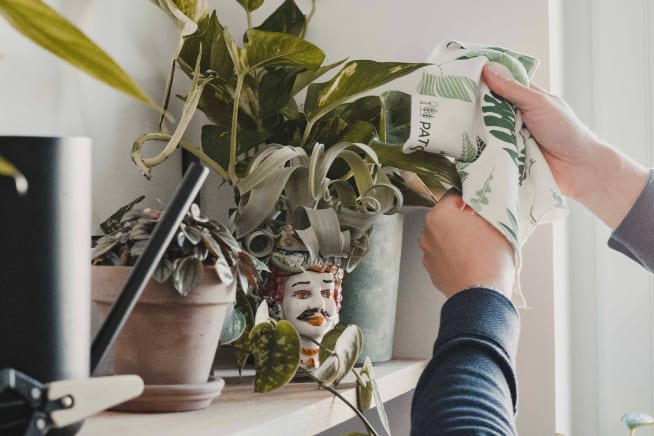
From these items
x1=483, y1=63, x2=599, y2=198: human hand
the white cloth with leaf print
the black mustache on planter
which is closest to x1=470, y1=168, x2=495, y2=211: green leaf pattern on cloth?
the white cloth with leaf print

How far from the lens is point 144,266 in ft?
1.59

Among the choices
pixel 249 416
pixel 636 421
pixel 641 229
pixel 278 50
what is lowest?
pixel 636 421

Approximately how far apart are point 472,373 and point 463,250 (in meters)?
0.21

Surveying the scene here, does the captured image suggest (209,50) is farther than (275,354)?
Yes

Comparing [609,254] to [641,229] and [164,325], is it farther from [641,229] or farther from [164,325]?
[164,325]

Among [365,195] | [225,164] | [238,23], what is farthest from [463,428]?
[238,23]

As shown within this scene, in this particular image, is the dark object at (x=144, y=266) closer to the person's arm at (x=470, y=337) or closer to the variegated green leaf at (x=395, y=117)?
the person's arm at (x=470, y=337)

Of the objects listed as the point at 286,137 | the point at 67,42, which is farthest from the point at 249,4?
the point at 67,42

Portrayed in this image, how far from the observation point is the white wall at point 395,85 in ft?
3.14

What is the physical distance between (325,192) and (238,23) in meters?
0.42

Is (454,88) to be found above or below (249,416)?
above

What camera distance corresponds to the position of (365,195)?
3.20ft

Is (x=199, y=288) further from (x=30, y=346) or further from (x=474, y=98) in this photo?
(x=474, y=98)

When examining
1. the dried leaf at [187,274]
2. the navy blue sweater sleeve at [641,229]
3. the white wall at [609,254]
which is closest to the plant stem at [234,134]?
the dried leaf at [187,274]
